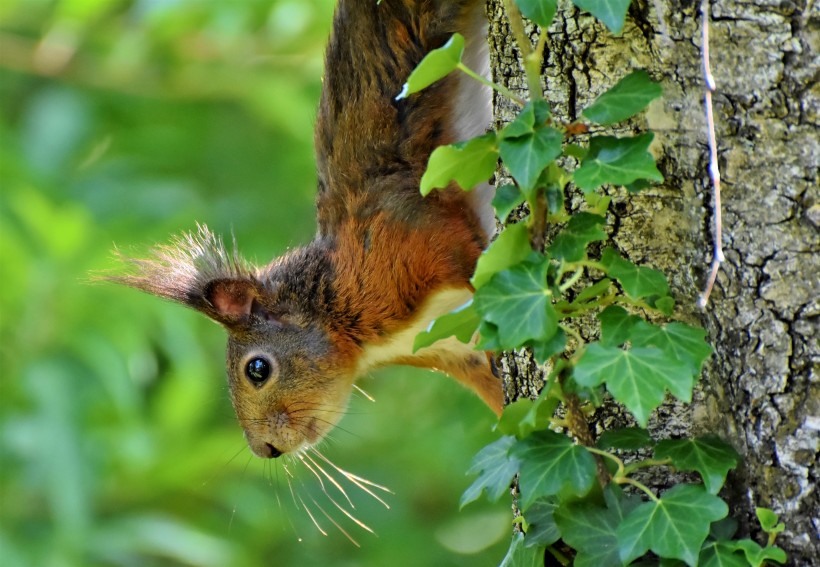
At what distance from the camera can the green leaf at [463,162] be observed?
1120mm

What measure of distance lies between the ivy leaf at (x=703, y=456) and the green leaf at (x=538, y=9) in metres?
0.46

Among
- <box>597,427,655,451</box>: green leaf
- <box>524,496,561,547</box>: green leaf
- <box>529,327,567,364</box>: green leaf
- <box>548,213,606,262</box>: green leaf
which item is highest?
<box>548,213,606,262</box>: green leaf

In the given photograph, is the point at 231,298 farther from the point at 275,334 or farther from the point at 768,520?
the point at 768,520

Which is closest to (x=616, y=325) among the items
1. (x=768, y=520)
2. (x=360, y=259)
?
(x=768, y=520)

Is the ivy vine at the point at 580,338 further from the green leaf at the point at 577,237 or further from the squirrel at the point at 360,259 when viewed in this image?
the squirrel at the point at 360,259

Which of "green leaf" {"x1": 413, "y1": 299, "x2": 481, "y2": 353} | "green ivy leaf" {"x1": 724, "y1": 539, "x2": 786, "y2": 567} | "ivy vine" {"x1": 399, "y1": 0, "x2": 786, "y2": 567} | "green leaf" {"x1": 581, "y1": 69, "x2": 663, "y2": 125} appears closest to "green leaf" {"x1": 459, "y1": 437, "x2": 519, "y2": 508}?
"ivy vine" {"x1": 399, "y1": 0, "x2": 786, "y2": 567}

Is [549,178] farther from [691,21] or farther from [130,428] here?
[130,428]

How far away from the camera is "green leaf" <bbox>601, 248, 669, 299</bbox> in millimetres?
1124

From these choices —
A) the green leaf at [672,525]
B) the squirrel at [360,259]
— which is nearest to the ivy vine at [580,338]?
the green leaf at [672,525]

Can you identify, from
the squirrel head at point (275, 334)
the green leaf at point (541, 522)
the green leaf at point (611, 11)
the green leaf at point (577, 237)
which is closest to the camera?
the green leaf at point (611, 11)

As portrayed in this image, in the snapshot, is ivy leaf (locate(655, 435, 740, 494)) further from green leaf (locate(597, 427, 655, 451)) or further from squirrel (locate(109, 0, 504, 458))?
squirrel (locate(109, 0, 504, 458))

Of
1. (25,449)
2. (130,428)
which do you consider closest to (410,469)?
(130,428)

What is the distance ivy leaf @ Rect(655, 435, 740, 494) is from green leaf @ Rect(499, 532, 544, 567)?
0.19m

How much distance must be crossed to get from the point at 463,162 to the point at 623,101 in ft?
0.57
